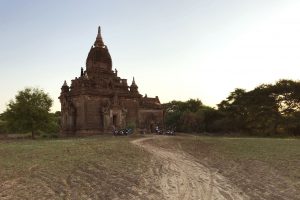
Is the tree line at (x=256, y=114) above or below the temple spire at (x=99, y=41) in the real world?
below

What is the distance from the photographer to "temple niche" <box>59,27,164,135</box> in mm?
38250

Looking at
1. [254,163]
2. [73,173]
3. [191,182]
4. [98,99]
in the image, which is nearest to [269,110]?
[98,99]

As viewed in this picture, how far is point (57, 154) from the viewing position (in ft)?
61.1

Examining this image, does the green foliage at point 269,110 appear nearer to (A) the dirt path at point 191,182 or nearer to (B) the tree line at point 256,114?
(B) the tree line at point 256,114

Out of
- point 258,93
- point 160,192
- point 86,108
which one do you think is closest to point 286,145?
point 160,192

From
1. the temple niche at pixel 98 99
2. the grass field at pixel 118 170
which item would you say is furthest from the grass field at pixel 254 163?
the temple niche at pixel 98 99

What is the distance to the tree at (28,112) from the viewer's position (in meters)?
35.9

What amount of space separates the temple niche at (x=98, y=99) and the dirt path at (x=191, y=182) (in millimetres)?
20214

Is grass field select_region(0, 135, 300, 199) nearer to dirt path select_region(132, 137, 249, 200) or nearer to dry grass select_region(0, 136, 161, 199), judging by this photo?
dry grass select_region(0, 136, 161, 199)

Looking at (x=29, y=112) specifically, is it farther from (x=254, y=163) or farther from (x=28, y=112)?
(x=254, y=163)

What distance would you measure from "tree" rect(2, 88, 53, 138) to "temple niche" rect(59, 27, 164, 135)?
296 centimetres

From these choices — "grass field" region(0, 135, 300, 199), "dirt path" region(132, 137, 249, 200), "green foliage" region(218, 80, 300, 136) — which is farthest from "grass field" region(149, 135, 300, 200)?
"green foliage" region(218, 80, 300, 136)

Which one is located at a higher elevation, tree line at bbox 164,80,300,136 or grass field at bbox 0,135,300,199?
tree line at bbox 164,80,300,136

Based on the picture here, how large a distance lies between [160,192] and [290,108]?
38.2 metres
